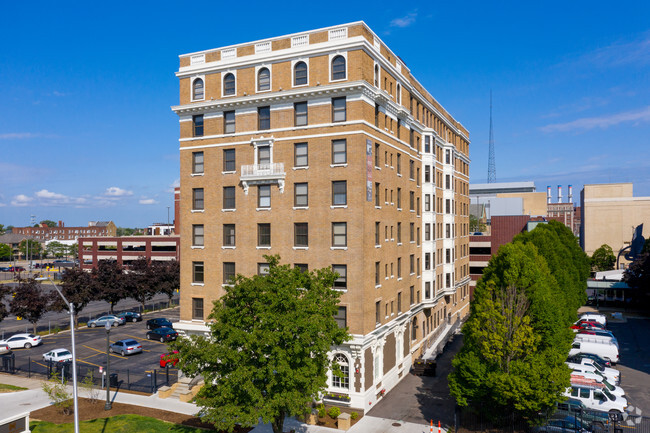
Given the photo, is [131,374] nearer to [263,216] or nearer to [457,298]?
[263,216]

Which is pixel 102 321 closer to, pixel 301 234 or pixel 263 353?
pixel 301 234

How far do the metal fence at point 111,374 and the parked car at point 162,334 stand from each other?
11328 millimetres

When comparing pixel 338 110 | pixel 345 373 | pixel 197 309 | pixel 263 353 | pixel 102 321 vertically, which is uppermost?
pixel 338 110

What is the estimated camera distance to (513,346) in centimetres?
2591

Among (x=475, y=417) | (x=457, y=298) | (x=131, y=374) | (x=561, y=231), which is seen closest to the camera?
(x=475, y=417)

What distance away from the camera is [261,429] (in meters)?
29.2

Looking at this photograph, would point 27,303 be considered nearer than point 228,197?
No

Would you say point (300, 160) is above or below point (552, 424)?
above

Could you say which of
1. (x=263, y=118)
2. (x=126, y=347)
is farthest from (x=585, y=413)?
(x=126, y=347)

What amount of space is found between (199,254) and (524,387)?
25476 millimetres

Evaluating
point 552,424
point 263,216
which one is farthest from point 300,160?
point 552,424

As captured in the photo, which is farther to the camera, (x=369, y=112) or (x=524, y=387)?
(x=369, y=112)

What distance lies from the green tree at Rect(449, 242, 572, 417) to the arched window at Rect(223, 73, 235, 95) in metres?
23.6

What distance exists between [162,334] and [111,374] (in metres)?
16.8
